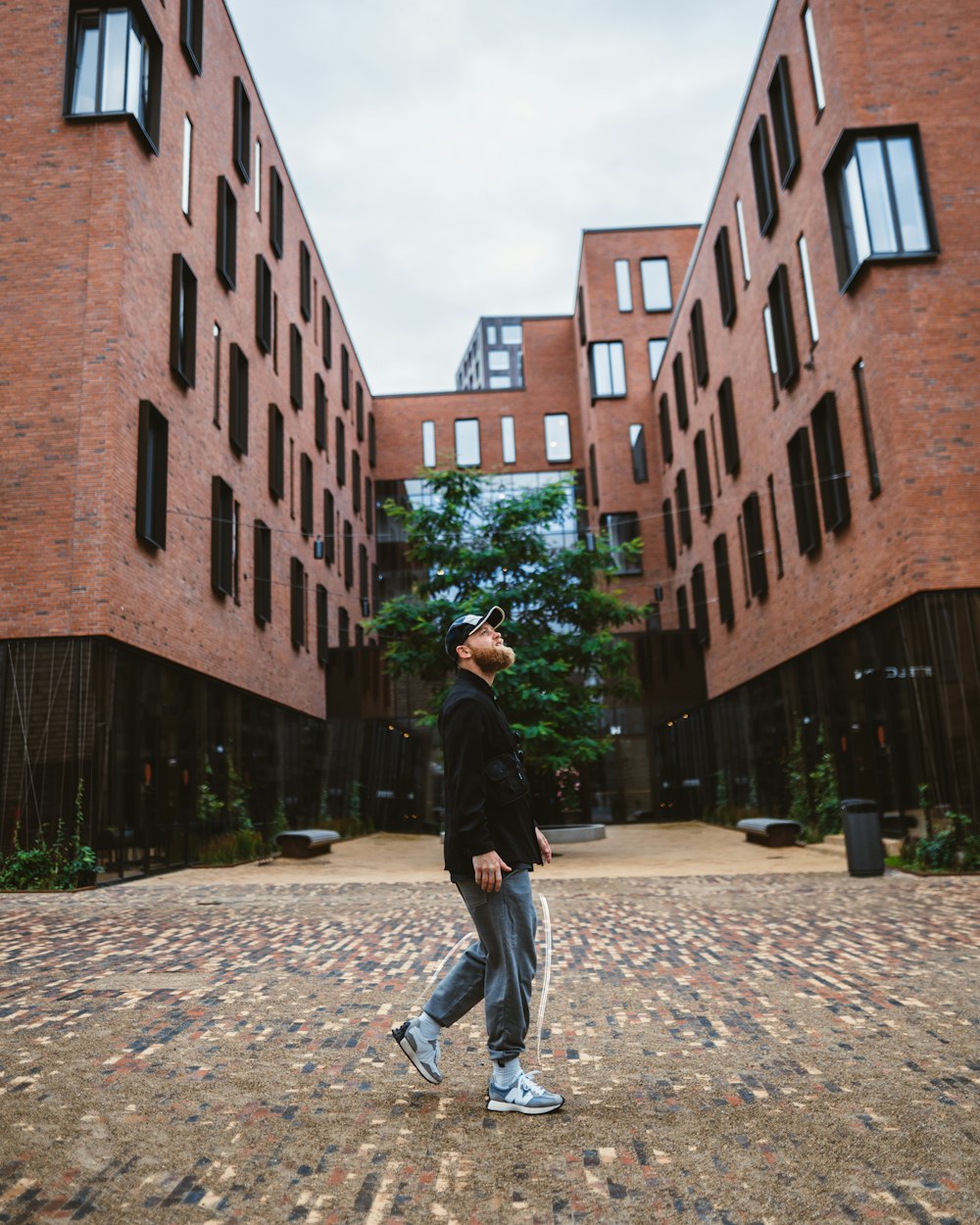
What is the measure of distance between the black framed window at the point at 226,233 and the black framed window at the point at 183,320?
211 cm

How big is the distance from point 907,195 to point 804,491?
5.59 meters

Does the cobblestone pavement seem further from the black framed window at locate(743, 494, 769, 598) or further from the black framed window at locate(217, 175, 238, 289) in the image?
the black framed window at locate(217, 175, 238, 289)

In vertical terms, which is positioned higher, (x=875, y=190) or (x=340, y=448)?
(x=340, y=448)

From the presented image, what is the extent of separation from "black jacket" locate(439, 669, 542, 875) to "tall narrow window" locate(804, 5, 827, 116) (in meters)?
16.1

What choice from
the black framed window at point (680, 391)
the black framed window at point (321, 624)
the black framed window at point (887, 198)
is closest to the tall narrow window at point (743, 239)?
the black framed window at point (887, 198)

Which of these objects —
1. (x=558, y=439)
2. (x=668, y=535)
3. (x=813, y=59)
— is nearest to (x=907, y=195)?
(x=813, y=59)

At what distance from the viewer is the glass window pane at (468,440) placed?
41.2m

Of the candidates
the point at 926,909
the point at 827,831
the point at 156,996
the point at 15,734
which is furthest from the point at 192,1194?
the point at 827,831

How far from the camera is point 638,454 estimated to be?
3591 centimetres

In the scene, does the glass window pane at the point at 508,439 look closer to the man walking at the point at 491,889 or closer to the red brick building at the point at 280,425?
the red brick building at the point at 280,425

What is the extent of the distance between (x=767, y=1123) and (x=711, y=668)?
25.3 metres

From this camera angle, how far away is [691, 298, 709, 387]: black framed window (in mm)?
27141

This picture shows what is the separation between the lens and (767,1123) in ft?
12.0

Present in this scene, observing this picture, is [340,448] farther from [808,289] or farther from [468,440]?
[808,289]
